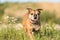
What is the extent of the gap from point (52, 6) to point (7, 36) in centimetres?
1293

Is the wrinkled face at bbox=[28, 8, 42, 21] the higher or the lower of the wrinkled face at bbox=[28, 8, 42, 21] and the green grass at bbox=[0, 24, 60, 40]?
the higher

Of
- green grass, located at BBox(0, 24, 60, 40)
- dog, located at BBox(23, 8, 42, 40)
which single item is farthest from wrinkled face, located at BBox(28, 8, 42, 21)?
green grass, located at BBox(0, 24, 60, 40)

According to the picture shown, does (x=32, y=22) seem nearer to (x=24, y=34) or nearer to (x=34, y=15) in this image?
(x=34, y=15)

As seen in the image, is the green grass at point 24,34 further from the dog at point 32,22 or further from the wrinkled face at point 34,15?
the wrinkled face at point 34,15

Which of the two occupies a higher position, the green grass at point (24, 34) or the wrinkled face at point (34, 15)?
the wrinkled face at point (34, 15)

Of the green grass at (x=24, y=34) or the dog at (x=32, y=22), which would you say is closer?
the green grass at (x=24, y=34)

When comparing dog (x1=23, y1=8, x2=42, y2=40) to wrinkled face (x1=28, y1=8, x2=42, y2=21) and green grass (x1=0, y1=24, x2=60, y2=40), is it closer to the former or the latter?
wrinkled face (x1=28, y1=8, x2=42, y2=21)

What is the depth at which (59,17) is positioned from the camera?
19719 millimetres

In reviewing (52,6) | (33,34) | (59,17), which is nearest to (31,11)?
(33,34)

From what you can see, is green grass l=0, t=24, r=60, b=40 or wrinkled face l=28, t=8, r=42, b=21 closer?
green grass l=0, t=24, r=60, b=40

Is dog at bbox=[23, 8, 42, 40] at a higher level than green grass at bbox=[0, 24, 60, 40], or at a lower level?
higher

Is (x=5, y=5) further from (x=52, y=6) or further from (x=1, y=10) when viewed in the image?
(x=52, y=6)

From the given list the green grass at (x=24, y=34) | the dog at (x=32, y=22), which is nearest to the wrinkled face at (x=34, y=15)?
the dog at (x=32, y=22)

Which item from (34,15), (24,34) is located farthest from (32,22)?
(24,34)
